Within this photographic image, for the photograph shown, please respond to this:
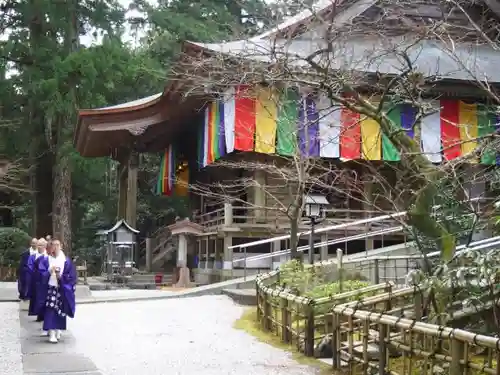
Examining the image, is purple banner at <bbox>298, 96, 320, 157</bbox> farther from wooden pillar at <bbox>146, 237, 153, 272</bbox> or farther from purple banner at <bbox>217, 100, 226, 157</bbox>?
wooden pillar at <bbox>146, 237, 153, 272</bbox>

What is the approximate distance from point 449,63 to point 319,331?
13069 millimetres

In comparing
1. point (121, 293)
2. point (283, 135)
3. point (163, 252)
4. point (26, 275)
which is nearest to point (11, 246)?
point (163, 252)

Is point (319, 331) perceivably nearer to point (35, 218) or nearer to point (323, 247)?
point (323, 247)

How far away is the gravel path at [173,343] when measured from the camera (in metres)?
7.64

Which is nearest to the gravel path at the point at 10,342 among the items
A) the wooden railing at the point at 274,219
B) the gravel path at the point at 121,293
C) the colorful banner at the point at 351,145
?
the gravel path at the point at 121,293

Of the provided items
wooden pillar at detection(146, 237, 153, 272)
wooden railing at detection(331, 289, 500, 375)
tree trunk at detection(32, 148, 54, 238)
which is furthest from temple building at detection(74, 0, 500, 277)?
wooden railing at detection(331, 289, 500, 375)

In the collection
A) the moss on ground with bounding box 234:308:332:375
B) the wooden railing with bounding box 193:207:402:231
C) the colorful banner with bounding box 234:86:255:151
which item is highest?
the colorful banner with bounding box 234:86:255:151

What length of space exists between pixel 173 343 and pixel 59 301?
5.77 ft

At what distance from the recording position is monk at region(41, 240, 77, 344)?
9.51 meters

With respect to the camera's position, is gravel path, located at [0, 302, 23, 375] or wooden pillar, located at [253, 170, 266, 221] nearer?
gravel path, located at [0, 302, 23, 375]

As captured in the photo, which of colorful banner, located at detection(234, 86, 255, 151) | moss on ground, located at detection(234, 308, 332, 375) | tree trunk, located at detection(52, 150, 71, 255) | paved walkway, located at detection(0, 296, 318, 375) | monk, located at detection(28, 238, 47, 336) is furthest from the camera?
tree trunk, located at detection(52, 150, 71, 255)

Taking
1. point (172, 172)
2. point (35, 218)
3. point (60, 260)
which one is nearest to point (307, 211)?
point (60, 260)

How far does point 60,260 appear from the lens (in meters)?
9.88

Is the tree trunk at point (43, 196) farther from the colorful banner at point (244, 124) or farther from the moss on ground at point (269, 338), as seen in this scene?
the moss on ground at point (269, 338)
